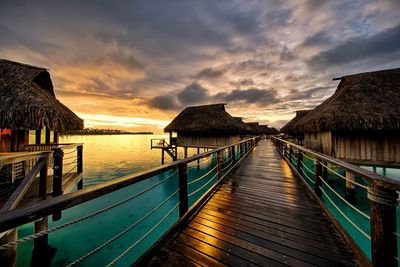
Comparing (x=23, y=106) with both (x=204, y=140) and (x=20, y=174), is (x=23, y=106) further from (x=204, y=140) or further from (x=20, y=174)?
(x=204, y=140)

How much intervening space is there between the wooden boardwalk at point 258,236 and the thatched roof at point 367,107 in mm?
6034

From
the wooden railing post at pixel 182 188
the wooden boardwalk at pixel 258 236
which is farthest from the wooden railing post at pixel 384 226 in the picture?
the wooden railing post at pixel 182 188

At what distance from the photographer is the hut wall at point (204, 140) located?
17.0m

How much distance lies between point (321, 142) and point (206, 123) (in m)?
10.2

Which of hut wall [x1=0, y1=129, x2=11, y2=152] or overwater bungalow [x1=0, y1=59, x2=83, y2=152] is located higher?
overwater bungalow [x1=0, y1=59, x2=83, y2=152]

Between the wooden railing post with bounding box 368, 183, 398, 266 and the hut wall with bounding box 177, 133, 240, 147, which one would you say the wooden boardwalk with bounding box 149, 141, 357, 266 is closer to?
the wooden railing post with bounding box 368, 183, 398, 266

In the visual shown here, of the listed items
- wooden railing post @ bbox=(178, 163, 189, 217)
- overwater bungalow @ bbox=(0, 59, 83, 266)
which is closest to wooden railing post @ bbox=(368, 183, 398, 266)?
wooden railing post @ bbox=(178, 163, 189, 217)

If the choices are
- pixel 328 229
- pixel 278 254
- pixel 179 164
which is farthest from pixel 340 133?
pixel 179 164

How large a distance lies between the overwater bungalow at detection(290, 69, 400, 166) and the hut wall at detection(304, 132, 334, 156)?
0.06 metres

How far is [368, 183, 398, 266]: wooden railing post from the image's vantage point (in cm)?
158

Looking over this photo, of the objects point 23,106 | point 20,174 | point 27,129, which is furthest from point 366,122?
point 20,174

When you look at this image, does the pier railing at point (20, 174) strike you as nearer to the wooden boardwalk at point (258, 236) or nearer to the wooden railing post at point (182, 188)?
the wooden railing post at point (182, 188)

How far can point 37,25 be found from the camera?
23.9 feet

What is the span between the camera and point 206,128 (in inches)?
661
